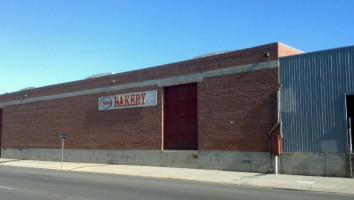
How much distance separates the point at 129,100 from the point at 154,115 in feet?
9.65

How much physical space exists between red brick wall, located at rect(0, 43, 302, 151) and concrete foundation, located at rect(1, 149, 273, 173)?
0.43m

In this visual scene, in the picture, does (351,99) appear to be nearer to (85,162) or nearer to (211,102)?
(211,102)

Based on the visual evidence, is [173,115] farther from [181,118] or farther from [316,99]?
[316,99]

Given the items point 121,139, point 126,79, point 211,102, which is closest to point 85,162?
point 121,139

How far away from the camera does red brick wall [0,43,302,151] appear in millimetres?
21984

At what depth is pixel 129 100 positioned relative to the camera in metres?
29.4

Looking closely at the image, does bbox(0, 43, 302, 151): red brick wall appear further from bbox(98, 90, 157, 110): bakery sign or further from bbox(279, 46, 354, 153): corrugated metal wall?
bbox(279, 46, 354, 153): corrugated metal wall

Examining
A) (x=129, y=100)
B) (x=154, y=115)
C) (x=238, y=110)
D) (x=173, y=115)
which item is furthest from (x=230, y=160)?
(x=129, y=100)

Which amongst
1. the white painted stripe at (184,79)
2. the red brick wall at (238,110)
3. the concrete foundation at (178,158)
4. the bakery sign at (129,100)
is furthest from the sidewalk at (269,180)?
the bakery sign at (129,100)

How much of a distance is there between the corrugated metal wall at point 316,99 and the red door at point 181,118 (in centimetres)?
656

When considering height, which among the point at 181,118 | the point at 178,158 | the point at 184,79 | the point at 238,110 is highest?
the point at 184,79

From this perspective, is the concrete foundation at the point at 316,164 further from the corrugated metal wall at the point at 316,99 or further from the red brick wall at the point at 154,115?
the red brick wall at the point at 154,115

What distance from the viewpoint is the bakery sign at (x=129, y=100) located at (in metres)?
27.9

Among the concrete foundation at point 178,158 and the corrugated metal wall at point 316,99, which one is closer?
the corrugated metal wall at point 316,99
